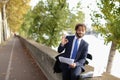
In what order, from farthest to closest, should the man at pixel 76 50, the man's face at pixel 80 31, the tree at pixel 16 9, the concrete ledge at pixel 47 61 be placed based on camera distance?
the tree at pixel 16 9 < the concrete ledge at pixel 47 61 < the man at pixel 76 50 < the man's face at pixel 80 31

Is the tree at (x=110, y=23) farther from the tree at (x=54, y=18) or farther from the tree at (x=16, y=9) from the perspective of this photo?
the tree at (x=16, y=9)

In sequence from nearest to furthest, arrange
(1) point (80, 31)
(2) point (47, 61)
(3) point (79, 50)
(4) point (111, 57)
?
(1) point (80, 31) → (3) point (79, 50) → (2) point (47, 61) → (4) point (111, 57)

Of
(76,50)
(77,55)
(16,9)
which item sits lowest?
(77,55)

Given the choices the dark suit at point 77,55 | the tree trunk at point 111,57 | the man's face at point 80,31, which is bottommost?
the tree trunk at point 111,57

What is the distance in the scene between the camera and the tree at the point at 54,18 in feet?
122

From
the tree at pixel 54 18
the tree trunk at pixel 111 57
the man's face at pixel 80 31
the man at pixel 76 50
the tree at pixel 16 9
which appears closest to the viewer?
the man's face at pixel 80 31

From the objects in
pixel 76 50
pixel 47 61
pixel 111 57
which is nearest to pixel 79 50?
pixel 76 50

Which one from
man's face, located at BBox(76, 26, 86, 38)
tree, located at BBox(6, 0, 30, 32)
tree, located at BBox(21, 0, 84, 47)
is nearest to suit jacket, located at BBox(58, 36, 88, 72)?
man's face, located at BBox(76, 26, 86, 38)

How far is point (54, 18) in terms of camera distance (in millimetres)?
37719

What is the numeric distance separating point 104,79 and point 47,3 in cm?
3340

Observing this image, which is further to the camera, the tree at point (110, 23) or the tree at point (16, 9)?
the tree at point (16, 9)

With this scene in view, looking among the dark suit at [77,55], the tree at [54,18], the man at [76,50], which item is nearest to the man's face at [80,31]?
the man at [76,50]

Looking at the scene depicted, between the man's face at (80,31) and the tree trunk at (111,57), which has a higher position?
the man's face at (80,31)

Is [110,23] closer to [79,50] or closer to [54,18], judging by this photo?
[79,50]
